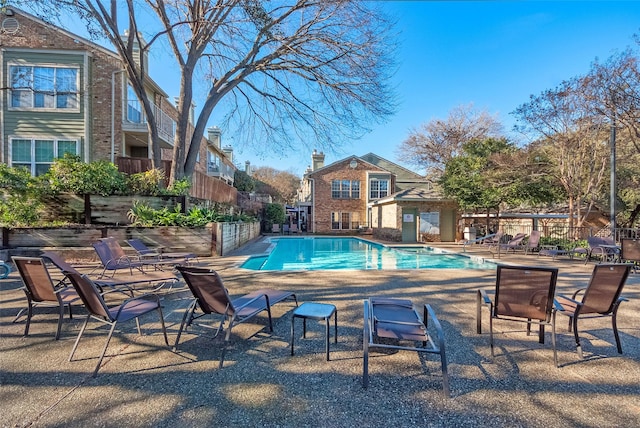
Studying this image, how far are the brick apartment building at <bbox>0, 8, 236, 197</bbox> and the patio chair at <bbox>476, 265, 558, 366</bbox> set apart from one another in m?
14.3

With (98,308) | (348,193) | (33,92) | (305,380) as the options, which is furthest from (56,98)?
(348,193)

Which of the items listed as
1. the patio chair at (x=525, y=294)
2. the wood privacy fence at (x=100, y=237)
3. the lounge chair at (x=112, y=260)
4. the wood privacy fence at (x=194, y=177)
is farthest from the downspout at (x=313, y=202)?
the patio chair at (x=525, y=294)

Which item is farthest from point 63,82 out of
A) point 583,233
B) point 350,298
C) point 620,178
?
point 620,178

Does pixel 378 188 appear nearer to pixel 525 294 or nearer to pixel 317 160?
pixel 317 160

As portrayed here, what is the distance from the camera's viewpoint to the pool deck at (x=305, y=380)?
2.14m

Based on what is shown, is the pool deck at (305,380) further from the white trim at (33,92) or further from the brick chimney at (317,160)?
the brick chimney at (317,160)

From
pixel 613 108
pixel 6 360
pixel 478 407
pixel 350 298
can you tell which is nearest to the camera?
pixel 478 407

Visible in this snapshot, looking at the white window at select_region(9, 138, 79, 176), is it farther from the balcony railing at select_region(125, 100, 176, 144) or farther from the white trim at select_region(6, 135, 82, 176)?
the balcony railing at select_region(125, 100, 176, 144)

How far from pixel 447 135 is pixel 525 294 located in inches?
1029

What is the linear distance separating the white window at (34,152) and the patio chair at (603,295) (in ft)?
54.3

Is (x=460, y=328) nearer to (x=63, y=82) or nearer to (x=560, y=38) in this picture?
(x=560, y=38)

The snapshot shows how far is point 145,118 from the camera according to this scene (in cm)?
1417

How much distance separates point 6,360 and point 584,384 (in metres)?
5.16

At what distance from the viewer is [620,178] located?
50.5 ft
